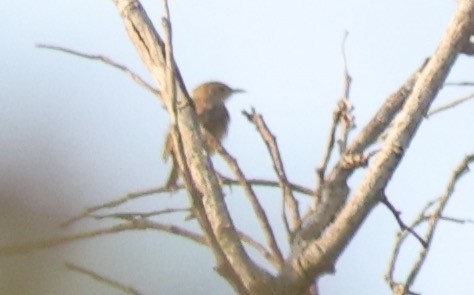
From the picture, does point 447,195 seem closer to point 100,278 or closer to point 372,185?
point 372,185

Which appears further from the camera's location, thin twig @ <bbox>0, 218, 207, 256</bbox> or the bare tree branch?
the bare tree branch

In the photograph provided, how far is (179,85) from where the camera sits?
2129 mm

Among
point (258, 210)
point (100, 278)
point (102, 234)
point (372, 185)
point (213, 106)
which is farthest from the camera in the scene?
point (213, 106)

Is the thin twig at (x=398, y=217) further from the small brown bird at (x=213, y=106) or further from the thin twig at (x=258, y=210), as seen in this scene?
the small brown bird at (x=213, y=106)

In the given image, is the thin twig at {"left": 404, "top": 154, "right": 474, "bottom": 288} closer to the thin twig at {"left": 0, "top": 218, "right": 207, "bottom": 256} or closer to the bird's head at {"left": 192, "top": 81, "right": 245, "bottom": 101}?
the thin twig at {"left": 0, "top": 218, "right": 207, "bottom": 256}

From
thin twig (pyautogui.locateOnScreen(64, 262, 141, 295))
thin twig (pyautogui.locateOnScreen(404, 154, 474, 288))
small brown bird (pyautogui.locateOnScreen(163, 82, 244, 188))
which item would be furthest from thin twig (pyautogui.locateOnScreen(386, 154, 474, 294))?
small brown bird (pyautogui.locateOnScreen(163, 82, 244, 188))

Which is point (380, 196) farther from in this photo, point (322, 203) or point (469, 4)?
point (469, 4)

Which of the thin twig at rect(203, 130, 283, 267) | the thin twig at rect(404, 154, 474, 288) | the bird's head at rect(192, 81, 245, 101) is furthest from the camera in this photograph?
A: the bird's head at rect(192, 81, 245, 101)

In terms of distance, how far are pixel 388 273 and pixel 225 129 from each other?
5212mm

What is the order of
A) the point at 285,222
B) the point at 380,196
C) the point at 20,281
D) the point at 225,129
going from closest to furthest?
the point at 20,281 < the point at 380,196 < the point at 285,222 < the point at 225,129

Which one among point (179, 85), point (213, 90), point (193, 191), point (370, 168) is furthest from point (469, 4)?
point (213, 90)

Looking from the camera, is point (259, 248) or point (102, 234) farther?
point (259, 248)

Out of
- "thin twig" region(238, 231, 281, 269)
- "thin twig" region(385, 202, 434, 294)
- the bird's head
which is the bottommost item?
the bird's head

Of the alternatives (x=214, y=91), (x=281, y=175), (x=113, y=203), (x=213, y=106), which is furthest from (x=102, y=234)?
(x=214, y=91)
